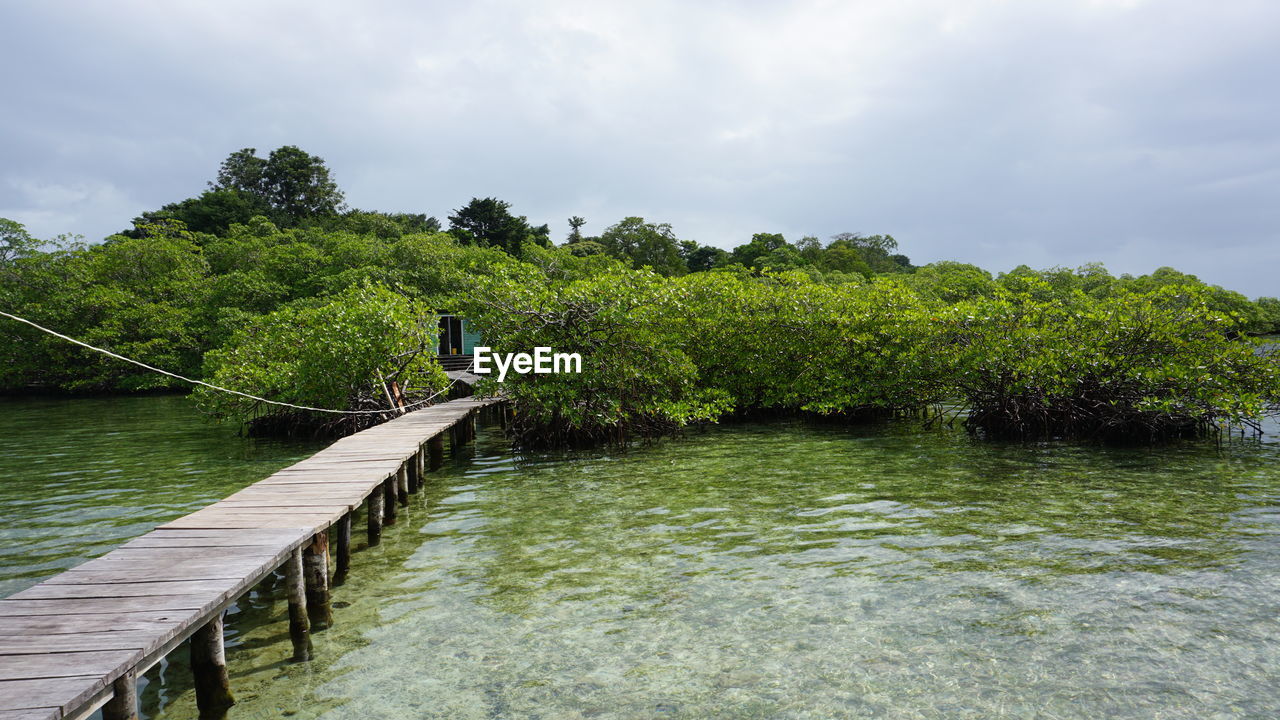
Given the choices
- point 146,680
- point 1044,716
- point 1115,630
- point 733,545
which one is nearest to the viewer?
point 1044,716

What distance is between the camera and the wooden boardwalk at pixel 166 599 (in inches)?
138

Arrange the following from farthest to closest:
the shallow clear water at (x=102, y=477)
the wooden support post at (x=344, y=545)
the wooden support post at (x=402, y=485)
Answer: the wooden support post at (x=402, y=485), the shallow clear water at (x=102, y=477), the wooden support post at (x=344, y=545)

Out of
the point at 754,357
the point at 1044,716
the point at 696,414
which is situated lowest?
the point at 1044,716

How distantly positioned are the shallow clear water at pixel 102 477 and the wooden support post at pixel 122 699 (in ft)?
13.6

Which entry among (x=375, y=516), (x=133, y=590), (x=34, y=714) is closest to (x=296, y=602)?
(x=133, y=590)

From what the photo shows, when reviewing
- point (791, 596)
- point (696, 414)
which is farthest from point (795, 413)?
point (791, 596)

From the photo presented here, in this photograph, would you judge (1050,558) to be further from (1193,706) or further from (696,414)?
(696,414)

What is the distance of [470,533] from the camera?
8453 millimetres

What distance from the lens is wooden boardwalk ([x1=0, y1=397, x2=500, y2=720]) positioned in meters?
3.51

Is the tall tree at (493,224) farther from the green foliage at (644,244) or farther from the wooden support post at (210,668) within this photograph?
the wooden support post at (210,668)

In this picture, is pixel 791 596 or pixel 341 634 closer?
pixel 341 634

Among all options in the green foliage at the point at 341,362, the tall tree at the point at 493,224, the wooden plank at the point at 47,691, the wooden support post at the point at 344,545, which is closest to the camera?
the wooden plank at the point at 47,691

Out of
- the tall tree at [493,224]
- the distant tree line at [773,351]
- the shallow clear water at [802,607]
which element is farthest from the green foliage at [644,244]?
the shallow clear water at [802,607]

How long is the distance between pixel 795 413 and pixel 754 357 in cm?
220
